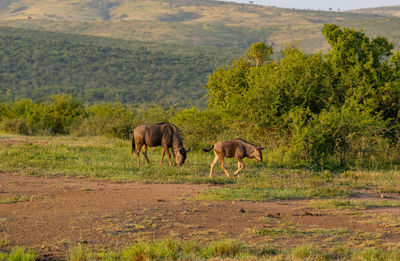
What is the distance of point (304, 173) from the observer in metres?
14.9

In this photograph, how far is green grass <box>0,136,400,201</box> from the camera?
38.7ft

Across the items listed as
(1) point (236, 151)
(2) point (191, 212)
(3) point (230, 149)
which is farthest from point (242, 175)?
(2) point (191, 212)

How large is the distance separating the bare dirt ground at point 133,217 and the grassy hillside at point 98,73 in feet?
140

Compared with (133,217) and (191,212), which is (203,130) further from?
(133,217)

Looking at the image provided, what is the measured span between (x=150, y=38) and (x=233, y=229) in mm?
125696

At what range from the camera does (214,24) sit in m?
163

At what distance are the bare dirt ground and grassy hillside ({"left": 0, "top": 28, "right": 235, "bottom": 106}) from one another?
1683 inches

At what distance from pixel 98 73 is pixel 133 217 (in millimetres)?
56389

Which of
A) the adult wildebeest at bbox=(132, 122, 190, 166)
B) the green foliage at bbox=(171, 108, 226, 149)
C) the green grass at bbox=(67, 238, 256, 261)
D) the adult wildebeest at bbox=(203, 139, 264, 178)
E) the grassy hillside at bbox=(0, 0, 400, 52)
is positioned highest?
the green grass at bbox=(67, 238, 256, 261)

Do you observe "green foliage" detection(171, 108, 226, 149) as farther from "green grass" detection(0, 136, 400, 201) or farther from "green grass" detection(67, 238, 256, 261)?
"green grass" detection(67, 238, 256, 261)

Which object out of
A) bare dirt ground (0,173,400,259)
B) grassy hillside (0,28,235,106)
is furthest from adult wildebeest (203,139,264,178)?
grassy hillside (0,28,235,106)

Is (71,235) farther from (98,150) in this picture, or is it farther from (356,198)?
(98,150)

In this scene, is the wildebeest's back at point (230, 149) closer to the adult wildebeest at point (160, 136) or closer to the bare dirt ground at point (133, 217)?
the bare dirt ground at point (133, 217)

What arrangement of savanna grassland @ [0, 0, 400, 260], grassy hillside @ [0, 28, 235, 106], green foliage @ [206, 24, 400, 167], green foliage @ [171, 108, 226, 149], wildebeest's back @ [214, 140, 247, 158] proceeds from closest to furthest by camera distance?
savanna grassland @ [0, 0, 400, 260], wildebeest's back @ [214, 140, 247, 158], green foliage @ [206, 24, 400, 167], green foliage @ [171, 108, 226, 149], grassy hillside @ [0, 28, 235, 106]
